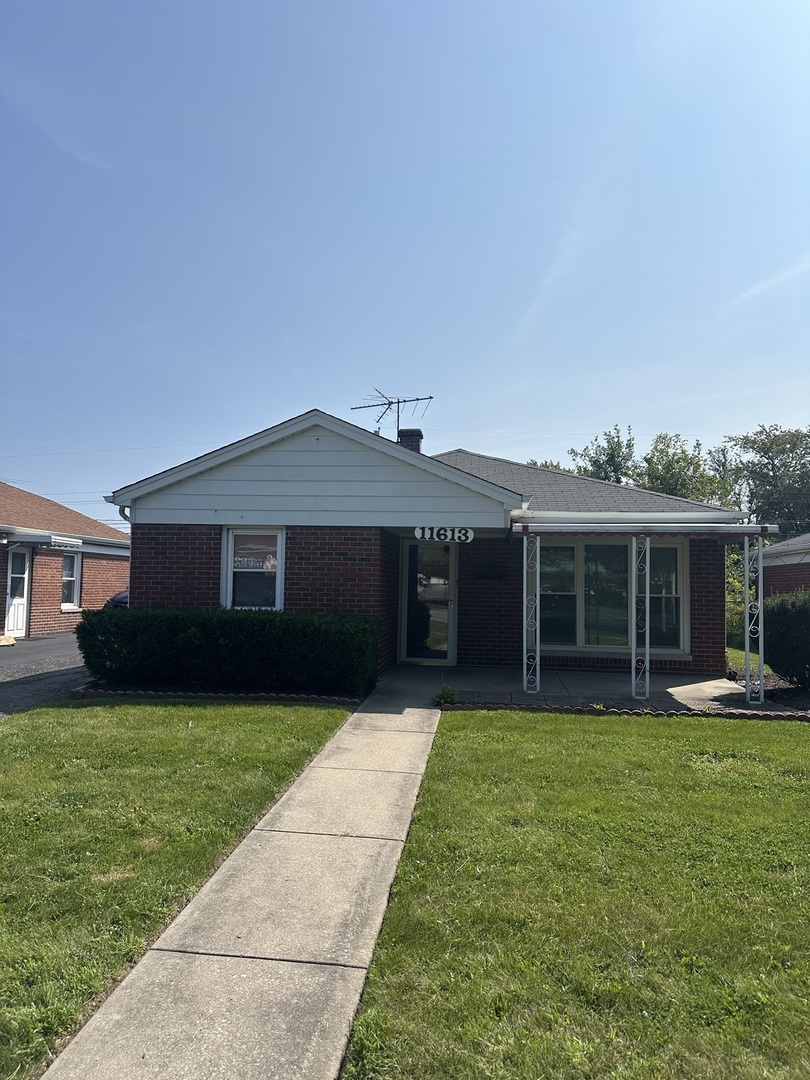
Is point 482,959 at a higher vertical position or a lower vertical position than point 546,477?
lower

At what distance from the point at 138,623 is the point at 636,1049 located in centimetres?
841

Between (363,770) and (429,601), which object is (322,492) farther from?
(363,770)

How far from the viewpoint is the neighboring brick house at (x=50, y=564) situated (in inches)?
703

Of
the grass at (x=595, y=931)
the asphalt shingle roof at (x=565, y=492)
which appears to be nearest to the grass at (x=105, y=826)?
the grass at (x=595, y=931)

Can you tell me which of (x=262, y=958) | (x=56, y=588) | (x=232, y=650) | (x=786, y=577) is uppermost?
(x=786, y=577)

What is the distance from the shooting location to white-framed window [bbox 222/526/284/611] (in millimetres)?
10797

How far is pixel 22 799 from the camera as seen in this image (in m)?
4.98

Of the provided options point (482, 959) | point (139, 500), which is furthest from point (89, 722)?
point (482, 959)

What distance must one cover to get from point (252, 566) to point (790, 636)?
8372mm

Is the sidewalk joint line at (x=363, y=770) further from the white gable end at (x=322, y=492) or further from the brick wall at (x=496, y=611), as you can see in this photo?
the brick wall at (x=496, y=611)

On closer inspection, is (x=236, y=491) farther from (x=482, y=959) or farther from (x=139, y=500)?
(x=482, y=959)

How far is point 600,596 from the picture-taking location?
12.0 m

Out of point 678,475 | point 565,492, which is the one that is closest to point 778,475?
point 678,475

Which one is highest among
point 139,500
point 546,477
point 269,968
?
point 546,477
